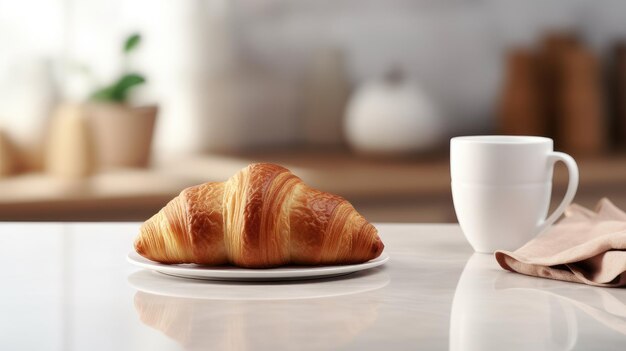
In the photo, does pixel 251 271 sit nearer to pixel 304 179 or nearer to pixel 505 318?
pixel 505 318

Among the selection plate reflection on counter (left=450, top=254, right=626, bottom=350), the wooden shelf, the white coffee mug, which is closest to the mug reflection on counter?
plate reflection on counter (left=450, top=254, right=626, bottom=350)

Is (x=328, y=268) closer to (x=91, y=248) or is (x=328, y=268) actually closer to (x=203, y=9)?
(x=91, y=248)

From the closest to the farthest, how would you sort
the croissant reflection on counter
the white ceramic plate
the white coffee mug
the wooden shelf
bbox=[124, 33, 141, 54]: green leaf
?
the croissant reflection on counter
the white ceramic plate
the white coffee mug
the wooden shelf
bbox=[124, 33, 141, 54]: green leaf

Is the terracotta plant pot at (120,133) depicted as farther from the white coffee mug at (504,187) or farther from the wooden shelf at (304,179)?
the white coffee mug at (504,187)

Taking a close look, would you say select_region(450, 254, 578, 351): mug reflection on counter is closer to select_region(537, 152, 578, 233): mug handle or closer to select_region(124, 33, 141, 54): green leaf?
select_region(537, 152, 578, 233): mug handle

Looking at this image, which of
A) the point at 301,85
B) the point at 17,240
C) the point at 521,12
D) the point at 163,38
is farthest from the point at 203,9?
the point at 17,240

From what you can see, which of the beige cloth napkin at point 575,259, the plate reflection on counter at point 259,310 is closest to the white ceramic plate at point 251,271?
the plate reflection on counter at point 259,310

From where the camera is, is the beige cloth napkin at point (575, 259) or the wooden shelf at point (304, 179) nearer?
the beige cloth napkin at point (575, 259)
